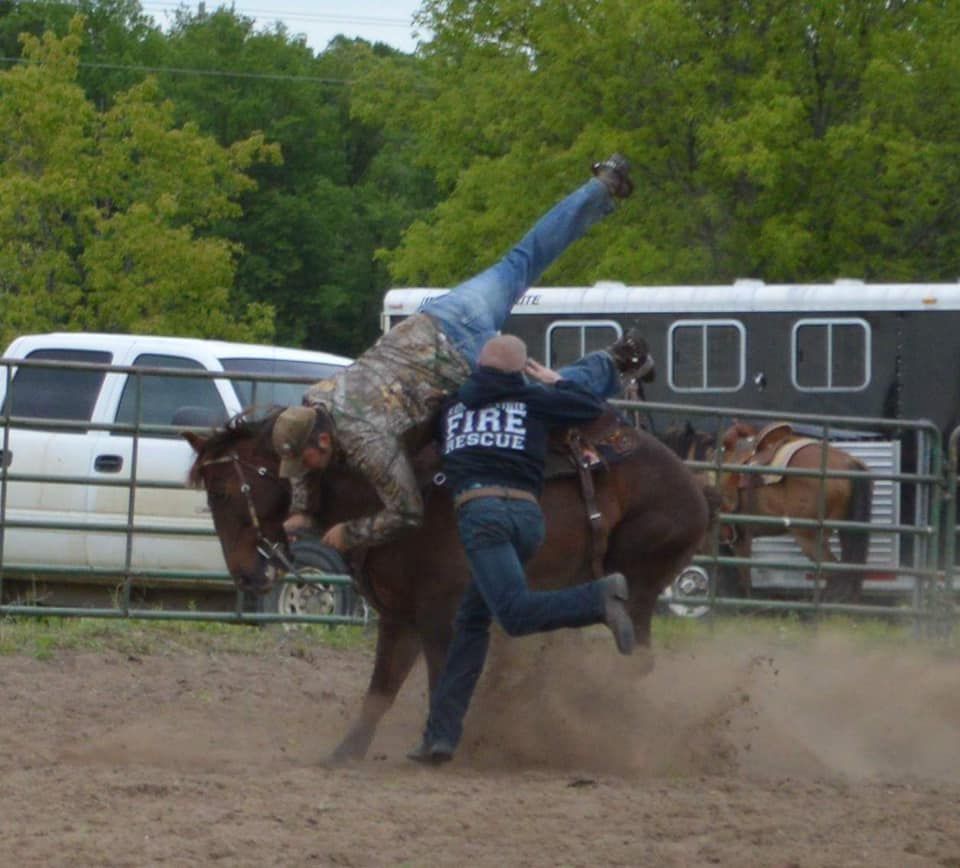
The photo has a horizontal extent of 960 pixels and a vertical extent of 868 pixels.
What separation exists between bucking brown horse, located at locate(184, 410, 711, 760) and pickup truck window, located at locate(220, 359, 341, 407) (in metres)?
3.81

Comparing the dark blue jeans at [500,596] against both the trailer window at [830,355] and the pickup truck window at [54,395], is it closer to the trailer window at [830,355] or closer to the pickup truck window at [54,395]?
the pickup truck window at [54,395]

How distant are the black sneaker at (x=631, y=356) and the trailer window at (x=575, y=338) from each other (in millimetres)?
9642

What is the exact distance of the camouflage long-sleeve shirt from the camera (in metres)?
6.35

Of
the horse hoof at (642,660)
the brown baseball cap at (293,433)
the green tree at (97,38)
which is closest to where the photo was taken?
the brown baseball cap at (293,433)

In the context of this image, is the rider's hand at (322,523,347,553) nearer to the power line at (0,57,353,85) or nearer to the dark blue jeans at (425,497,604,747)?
the dark blue jeans at (425,497,604,747)

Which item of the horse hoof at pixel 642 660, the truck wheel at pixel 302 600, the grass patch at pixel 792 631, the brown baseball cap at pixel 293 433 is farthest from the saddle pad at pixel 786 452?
the brown baseball cap at pixel 293 433

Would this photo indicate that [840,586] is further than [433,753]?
Yes

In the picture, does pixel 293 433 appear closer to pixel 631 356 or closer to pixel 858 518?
pixel 631 356

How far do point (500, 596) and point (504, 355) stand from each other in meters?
0.81

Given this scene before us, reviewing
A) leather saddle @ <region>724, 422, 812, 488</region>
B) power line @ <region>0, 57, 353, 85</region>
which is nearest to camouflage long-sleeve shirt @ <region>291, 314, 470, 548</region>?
leather saddle @ <region>724, 422, 812, 488</region>

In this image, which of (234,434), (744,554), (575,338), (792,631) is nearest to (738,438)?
(744,554)

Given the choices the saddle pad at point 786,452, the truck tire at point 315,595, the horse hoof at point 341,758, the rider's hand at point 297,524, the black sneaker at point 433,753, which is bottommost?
the horse hoof at point 341,758

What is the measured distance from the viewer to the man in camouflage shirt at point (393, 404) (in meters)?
6.36

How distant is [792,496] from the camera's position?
1188cm
